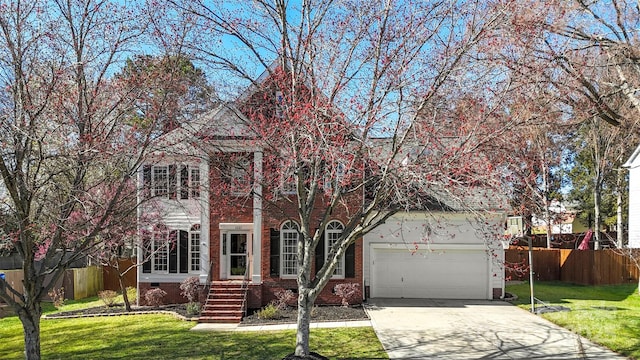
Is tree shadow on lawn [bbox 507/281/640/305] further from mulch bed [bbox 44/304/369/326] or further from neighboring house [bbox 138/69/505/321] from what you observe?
mulch bed [bbox 44/304/369/326]

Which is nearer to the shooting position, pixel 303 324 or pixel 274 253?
pixel 303 324

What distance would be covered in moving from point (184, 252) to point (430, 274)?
30.1 ft

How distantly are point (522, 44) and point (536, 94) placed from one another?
1.09m

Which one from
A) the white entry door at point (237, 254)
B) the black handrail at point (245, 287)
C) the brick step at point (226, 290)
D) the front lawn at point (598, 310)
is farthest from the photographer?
the white entry door at point (237, 254)

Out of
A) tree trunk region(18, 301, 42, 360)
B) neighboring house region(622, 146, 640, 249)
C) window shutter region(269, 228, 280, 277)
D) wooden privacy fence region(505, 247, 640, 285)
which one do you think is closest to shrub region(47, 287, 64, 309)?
window shutter region(269, 228, 280, 277)

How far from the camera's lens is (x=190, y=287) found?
16438 mm

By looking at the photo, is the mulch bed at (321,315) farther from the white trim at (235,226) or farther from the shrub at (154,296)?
the shrub at (154,296)

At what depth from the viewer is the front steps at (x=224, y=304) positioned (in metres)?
15.0

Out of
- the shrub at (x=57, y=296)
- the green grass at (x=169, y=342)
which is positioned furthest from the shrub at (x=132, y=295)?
the green grass at (x=169, y=342)

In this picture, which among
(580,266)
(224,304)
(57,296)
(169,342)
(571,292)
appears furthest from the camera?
(580,266)

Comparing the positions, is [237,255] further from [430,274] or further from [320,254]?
[430,274]

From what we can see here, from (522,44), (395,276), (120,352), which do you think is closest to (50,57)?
(120,352)

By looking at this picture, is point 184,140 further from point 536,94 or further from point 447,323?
point 447,323

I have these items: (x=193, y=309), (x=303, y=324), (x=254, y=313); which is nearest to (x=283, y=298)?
(x=254, y=313)
